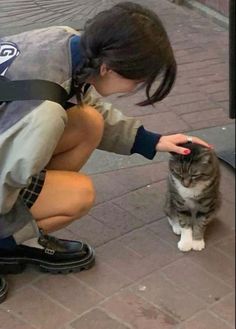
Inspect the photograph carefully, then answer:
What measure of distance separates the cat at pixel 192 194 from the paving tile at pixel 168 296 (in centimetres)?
24

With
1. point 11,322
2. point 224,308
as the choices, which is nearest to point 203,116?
point 224,308

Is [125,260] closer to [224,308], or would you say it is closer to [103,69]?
[224,308]

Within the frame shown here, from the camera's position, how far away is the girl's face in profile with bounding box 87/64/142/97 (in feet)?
8.07

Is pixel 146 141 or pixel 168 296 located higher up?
pixel 146 141

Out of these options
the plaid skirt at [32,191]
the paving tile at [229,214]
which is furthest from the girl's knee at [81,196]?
the paving tile at [229,214]

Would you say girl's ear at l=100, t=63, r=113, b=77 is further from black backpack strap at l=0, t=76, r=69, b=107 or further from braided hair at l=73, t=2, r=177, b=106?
black backpack strap at l=0, t=76, r=69, b=107

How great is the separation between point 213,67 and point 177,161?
189 centimetres

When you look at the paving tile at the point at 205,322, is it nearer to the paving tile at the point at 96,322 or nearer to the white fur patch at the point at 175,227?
the paving tile at the point at 96,322

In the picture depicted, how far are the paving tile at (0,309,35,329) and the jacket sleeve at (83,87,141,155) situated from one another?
748 millimetres

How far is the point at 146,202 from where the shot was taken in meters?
3.33

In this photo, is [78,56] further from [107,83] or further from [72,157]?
[72,157]

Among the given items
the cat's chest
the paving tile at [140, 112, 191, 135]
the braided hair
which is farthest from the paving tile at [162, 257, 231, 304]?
the paving tile at [140, 112, 191, 135]

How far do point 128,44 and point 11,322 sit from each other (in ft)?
3.35

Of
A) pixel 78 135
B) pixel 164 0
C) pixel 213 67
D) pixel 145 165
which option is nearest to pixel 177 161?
pixel 78 135
